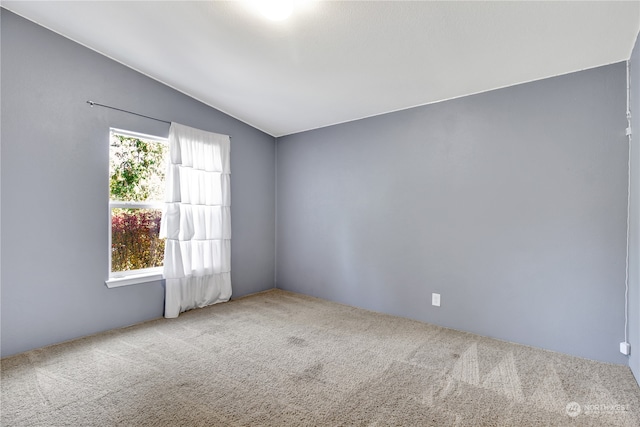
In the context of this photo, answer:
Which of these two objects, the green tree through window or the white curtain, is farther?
the white curtain

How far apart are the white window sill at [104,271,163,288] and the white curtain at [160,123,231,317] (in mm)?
124

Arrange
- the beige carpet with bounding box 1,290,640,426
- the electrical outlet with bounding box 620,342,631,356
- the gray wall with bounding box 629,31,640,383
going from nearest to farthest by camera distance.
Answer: the beige carpet with bounding box 1,290,640,426 → the gray wall with bounding box 629,31,640,383 → the electrical outlet with bounding box 620,342,631,356

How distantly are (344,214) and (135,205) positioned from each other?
7.79 feet

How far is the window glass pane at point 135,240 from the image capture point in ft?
10.2

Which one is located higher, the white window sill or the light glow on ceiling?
the light glow on ceiling

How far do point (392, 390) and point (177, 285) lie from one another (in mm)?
2545

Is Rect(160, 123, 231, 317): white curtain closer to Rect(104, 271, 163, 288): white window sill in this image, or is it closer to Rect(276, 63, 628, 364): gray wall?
Rect(104, 271, 163, 288): white window sill

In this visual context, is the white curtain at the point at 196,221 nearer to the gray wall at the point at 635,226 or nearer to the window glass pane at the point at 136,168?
the window glass pane at the point at 136,168

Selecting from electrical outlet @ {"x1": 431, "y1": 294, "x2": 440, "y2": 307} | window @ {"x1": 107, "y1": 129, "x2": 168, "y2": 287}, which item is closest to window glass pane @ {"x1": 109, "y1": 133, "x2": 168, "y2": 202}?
window @ {"x1": 107, "y1": 129, "x2": 168, "y2": 287}

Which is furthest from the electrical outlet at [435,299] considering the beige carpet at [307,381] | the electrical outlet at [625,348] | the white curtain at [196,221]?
the white curtain at [196,221]

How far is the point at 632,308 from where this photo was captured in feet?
7.02

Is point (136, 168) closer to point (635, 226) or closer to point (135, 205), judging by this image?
point (135, 205)

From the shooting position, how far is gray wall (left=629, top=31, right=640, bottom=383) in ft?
6.66

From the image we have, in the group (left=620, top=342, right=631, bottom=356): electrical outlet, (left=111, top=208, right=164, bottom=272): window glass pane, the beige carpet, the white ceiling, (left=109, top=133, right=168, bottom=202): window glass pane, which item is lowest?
the beige carpet
